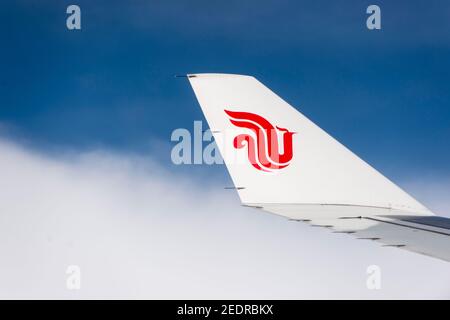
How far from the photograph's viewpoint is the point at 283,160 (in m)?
4.68

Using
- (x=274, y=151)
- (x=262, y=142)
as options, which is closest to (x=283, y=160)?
(x=274, y=151)

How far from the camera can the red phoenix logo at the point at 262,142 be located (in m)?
4.65

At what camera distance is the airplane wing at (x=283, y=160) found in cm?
445

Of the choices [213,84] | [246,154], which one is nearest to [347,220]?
[246,154]

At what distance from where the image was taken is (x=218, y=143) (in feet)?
15.3

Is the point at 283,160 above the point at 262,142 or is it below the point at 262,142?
below

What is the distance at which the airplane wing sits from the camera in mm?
4453

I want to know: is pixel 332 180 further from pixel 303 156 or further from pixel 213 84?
pixel 213 84

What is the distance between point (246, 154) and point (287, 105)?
2.05 ft

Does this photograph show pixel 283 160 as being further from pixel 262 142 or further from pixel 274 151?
pixel 262 142

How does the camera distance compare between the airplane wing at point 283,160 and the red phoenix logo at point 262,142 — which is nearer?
the airplane wing at point 283,160

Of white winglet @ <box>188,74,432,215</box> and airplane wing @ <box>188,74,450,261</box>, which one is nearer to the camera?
airplane wing @ <box>188,74,450,261</box>

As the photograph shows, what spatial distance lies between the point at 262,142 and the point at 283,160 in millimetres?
271

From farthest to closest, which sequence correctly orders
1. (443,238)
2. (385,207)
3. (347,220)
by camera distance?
(385,207) < (347,220) < (443,238)
